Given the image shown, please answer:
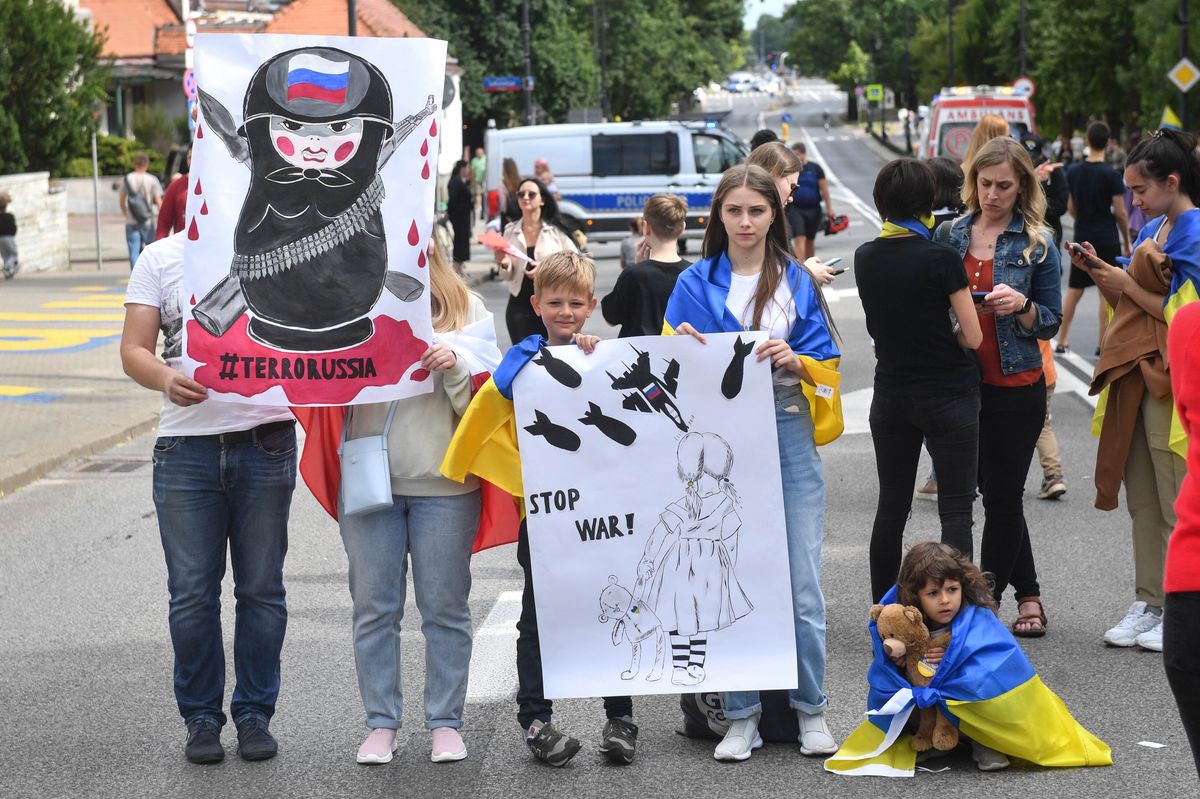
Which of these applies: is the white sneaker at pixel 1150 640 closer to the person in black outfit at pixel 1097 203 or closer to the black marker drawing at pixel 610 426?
the black marker drawing at pixel 610 426

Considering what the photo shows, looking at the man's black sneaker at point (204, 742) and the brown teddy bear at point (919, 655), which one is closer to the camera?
the brown teddy bear at point (919, 655)

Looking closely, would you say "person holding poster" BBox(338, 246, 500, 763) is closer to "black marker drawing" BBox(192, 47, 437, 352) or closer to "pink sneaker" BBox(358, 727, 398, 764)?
"pink sneaker" BBox(358, 727, 398, 764)

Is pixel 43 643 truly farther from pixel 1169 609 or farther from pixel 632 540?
pixel 1169 609

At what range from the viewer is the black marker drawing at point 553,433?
16.8 ft

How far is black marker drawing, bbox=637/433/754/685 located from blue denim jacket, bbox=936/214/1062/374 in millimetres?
1697

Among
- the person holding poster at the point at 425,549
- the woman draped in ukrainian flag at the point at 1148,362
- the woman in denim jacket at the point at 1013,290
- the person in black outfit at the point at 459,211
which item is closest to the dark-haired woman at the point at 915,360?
the woman in denim jacket at the point at 1013,290

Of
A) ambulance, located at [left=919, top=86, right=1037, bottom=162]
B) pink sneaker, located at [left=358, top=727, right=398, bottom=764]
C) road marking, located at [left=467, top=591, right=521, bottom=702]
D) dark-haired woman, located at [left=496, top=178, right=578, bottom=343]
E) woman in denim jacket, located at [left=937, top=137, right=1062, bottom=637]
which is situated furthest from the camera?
ambulance, located at [left=919, top=86, right=1037, bottom=162]

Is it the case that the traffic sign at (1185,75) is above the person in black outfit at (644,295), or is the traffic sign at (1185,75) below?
above

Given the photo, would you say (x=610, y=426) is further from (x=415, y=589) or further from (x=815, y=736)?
(x=815, y=736)

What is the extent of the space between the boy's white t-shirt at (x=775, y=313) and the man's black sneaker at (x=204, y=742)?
7.09ft

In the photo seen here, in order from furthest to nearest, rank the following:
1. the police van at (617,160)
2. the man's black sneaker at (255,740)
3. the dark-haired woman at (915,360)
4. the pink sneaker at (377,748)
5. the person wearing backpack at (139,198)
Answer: the police van at (617,160), the person wearing backpack at (139,198), the dark-haired woman at (915,360), the man's black sneaker at (255,740), the pink sneaker at (377,748)

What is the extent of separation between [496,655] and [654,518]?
162 cm

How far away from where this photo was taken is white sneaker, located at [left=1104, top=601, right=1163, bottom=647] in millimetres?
6391

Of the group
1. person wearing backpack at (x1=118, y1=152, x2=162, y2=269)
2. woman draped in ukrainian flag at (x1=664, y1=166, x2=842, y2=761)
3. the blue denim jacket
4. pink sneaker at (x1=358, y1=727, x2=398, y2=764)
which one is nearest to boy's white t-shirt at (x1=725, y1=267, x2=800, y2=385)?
woman draped in ukrainian flag at (x1=664, y1=166, x2=842, y2=761)
